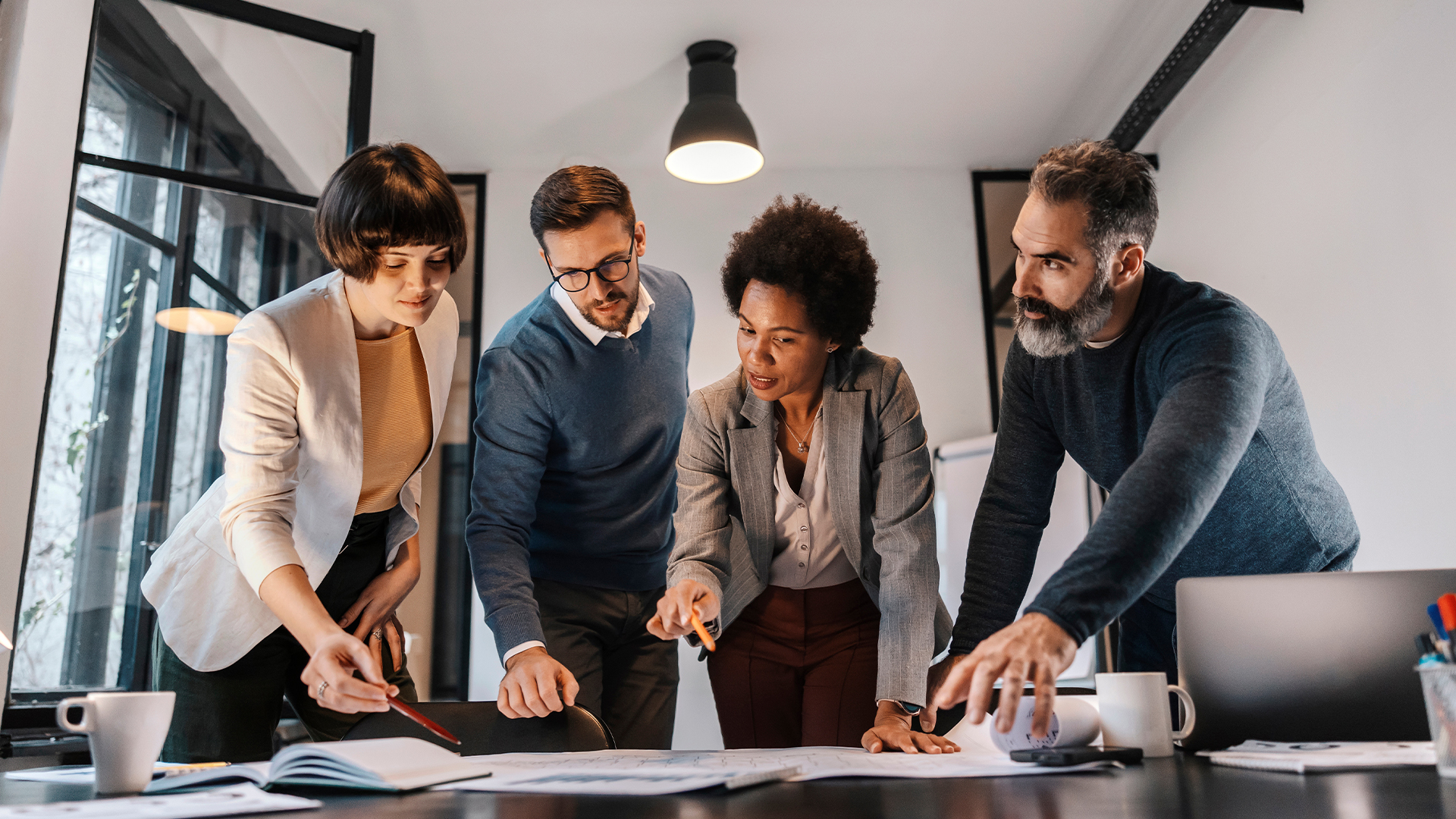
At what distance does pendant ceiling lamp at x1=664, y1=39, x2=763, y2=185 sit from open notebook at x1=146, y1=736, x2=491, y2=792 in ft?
9.15

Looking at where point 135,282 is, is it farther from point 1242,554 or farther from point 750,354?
point 1242,554

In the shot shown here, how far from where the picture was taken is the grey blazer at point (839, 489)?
1.60 meters

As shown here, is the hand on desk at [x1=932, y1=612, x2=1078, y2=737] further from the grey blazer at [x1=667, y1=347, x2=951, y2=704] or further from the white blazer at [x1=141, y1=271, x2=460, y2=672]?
the white blazer at [x1=141, y1=271, x2=460, y2=672]

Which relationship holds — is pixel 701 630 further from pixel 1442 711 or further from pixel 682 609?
pixel 1442 711

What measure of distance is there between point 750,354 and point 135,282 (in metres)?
1.87

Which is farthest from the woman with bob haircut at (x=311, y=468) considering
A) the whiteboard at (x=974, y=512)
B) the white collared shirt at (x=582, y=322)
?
the whiteboard at (x=974, y=512)

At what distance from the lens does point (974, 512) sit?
Answer: 394 cm

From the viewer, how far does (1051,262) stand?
60.8 inches

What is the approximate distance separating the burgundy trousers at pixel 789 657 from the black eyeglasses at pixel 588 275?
2.20 feet

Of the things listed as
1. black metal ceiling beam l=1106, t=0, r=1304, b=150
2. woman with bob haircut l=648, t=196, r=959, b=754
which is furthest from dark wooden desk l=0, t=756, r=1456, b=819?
black metal ceiling beam l=1106, t=0, r=1304, b=150

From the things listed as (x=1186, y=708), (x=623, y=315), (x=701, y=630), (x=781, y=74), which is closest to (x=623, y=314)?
(x=623, y=315)

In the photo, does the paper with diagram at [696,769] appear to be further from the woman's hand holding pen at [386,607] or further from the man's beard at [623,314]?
the man's beard at [623,314]

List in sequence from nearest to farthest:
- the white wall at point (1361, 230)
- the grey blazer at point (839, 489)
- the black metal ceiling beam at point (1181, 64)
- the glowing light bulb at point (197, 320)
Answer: the grey blazer at point (839, 489) → the white wall at point (1361, 230) → the glowing light bulb at point (197, 320) → the black metal ceiling beam at point (1181, 64)

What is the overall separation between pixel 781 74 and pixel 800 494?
2.69m
